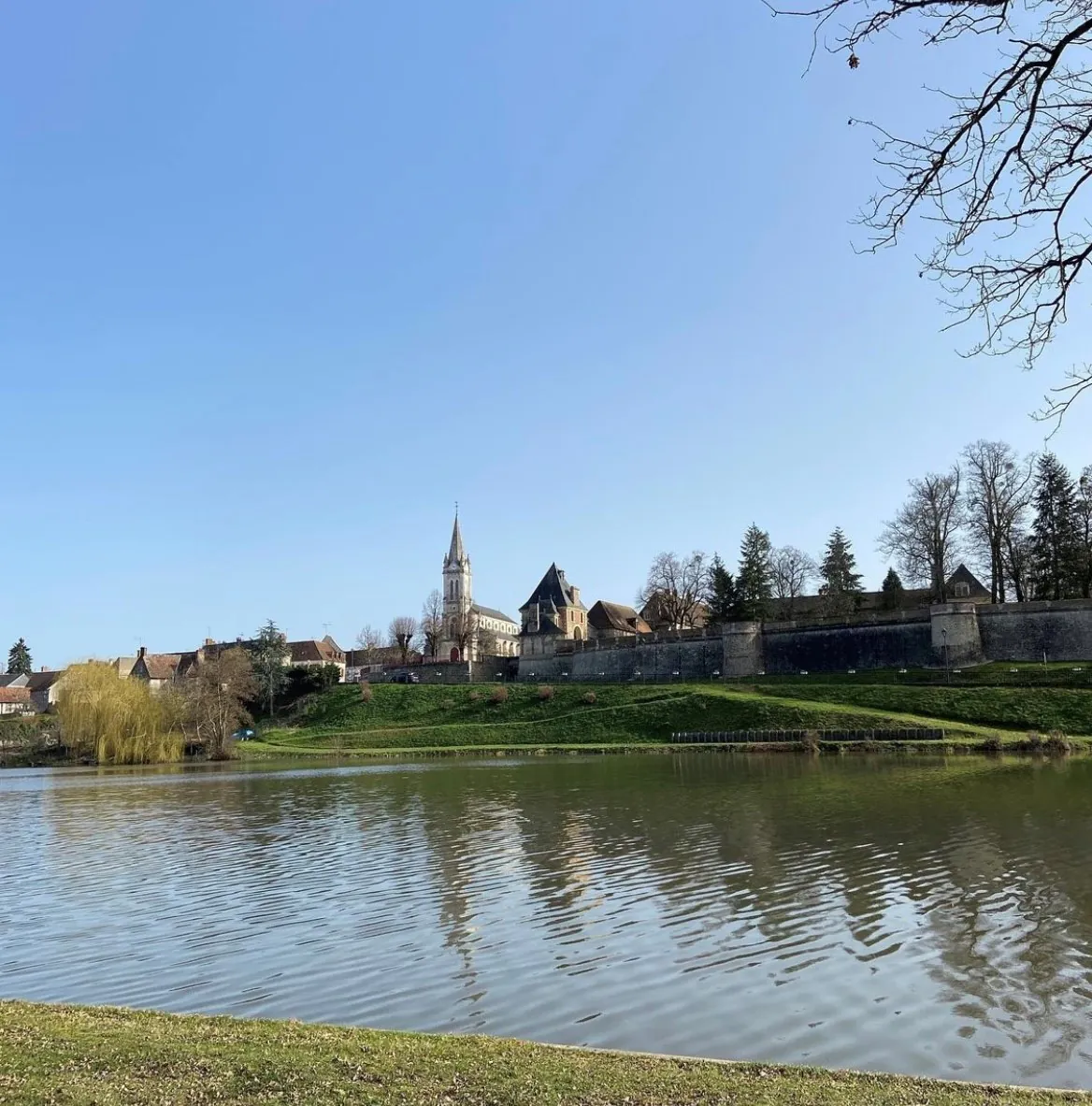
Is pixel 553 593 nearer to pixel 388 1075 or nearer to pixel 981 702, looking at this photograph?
pixel 981 702

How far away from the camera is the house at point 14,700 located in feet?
337

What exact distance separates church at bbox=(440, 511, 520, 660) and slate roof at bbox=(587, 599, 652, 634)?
13.1m

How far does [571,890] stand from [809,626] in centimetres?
5134

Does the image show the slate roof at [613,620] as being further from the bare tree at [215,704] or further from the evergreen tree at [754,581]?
the bare tree at [215,704]

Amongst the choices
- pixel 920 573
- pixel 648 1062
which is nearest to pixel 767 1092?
pixel 648 1062

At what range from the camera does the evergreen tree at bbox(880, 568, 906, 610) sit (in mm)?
75562

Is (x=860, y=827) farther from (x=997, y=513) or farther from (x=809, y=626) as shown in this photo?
(x=997, y=513)

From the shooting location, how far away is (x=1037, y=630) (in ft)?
181

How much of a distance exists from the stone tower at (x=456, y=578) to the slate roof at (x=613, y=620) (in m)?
29.2

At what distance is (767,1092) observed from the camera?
627 cm

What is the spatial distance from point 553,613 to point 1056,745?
2374 inches

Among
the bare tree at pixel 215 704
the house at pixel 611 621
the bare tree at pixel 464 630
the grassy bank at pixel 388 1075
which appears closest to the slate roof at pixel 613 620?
the house at pixel 611 621

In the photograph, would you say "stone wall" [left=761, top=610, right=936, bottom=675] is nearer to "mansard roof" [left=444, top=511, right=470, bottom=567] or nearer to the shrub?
the shrub

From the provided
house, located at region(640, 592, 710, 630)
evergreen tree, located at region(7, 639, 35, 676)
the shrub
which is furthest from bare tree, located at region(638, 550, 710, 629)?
evergreen tree, located at region(7, 639, 35, 676)
